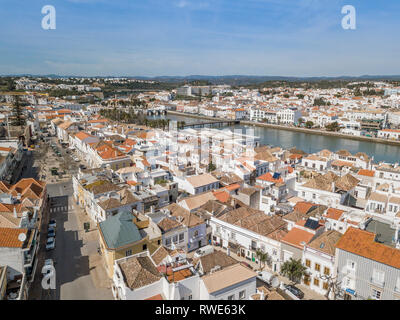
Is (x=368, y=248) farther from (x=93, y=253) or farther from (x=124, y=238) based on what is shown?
(x=93, y=253)

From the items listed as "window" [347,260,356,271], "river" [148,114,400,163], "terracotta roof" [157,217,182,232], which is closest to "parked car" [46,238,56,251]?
"terracotta roof" [157,217,182,232]

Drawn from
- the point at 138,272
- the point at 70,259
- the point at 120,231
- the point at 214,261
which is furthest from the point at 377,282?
the point at 70,259

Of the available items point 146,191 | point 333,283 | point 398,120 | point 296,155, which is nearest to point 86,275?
point 146,191

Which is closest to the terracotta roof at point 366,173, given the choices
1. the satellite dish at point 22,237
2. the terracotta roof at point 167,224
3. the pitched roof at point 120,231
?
the terracotta roof at point 167,224

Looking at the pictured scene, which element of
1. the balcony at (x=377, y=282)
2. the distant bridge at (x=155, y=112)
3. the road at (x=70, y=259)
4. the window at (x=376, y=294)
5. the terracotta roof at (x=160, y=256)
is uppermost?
the distant bridge at (x=155, y=112)

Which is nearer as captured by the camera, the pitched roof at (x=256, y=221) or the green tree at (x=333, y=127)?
the pitched roof at (x=256, y=221)

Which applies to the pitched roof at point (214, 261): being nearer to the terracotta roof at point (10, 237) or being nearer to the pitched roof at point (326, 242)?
the pitched roof at point (326, 242)

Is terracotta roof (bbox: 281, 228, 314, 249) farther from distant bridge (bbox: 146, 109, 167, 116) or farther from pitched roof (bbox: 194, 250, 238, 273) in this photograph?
distant bridge (bbox: 146, 109, 167, 116)
